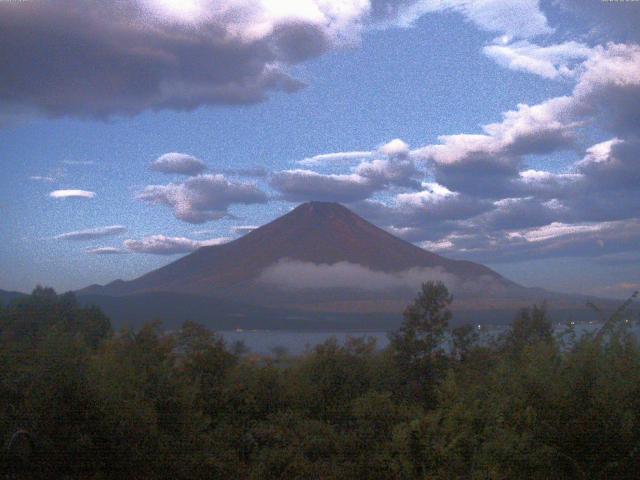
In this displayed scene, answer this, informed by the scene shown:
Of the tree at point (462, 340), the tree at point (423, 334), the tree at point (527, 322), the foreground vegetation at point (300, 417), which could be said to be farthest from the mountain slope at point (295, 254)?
the foreground vegetation at point (300, 417)

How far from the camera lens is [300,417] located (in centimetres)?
1233

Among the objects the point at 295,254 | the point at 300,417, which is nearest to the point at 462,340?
the point at 300,417

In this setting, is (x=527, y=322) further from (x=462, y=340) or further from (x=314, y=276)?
(x=314, y=276)

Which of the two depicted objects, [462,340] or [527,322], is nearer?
[462,340]

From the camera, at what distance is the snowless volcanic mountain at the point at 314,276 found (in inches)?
2281

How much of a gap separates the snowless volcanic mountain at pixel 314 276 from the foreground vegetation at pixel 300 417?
98.6 feet

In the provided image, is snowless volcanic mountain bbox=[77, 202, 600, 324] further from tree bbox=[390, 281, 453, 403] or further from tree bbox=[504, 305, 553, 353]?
tree bbox=[390, 281, 453, 403]

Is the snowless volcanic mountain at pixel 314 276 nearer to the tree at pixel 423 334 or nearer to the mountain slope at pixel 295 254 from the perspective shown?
the mountain slope at pixel 295 254

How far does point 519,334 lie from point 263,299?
179 feet

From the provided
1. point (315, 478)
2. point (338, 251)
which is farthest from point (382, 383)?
point (338, 251)

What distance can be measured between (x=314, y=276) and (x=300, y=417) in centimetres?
7337

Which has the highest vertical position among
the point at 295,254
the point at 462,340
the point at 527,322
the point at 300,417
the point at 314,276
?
the point at 295,254

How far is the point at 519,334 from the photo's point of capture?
1839cm

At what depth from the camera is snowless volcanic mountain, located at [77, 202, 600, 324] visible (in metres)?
57.9
